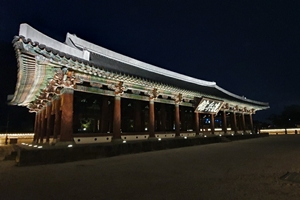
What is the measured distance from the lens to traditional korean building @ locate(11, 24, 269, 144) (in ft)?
30.4

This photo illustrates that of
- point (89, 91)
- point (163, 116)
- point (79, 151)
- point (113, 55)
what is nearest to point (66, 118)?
point (79, 151)

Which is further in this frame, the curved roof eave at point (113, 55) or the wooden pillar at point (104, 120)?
the wooden pillar at point (104, 120)

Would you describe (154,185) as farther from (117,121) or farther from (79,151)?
(117,121)

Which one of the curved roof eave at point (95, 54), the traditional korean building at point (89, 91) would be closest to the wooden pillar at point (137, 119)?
the traditional korean building at point (89, 91)

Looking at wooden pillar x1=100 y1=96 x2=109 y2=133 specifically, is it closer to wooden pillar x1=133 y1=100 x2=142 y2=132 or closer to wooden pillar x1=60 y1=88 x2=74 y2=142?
wooden pillar x1=133 y1=100 x2=142 y2=132

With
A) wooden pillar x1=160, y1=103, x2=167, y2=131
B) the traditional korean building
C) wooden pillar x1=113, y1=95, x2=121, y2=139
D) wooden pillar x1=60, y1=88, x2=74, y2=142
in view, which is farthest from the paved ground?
wooden pillar x1=160, y1=103, x2=167, y2=131

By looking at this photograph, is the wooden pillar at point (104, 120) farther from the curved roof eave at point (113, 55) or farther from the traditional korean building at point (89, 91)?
the curved roof eave at point (113, 55)

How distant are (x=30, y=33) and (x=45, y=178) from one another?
6528 mm

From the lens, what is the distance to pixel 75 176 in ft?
20.4

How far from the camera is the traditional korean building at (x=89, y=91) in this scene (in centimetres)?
927

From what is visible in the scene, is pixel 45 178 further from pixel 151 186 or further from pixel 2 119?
pixel 2 119

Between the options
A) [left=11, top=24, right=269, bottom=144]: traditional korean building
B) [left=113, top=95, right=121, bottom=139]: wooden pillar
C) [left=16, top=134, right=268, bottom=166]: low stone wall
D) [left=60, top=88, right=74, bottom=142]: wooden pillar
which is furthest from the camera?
[left=113, top=95, right=121, bottom=139]: wooden pillar

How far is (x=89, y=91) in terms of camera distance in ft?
39.0

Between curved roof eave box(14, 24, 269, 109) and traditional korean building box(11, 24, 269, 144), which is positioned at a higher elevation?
curved roof eave box(14, 24, 269, 109)
